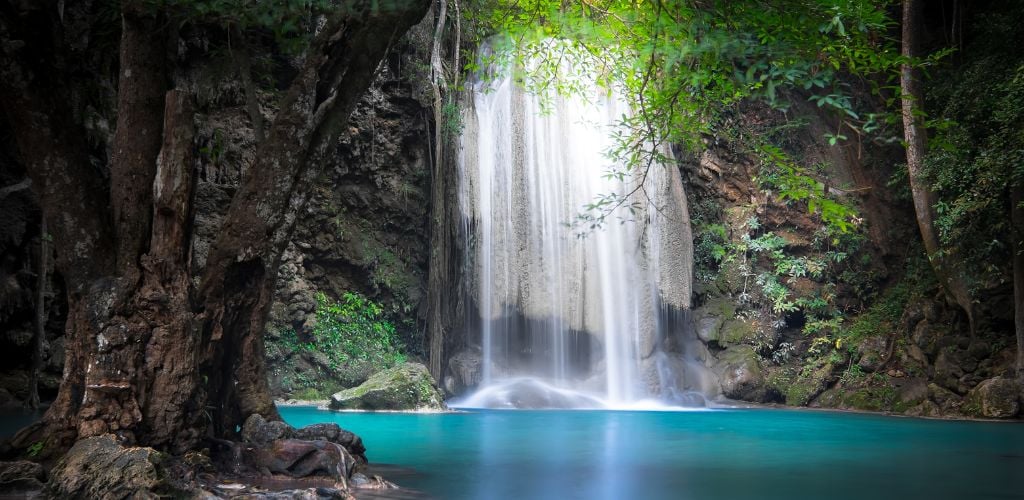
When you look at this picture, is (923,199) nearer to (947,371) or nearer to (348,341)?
(947,371)

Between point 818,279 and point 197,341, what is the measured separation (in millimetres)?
15269

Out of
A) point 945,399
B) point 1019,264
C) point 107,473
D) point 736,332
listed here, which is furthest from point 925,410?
point 107,473

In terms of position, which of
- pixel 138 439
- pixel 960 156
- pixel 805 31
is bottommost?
pixel 138 439

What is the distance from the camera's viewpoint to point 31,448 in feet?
14.8

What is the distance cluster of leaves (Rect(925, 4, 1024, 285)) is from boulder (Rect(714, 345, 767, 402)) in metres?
4.54

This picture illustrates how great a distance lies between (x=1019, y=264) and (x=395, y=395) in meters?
10.0

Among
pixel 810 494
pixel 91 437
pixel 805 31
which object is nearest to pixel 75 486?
pixel 91 437

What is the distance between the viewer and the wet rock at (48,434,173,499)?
3.89 meters

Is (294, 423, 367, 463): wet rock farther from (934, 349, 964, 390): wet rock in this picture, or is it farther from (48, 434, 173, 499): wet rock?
(934, 349, 964, 390): wet rock

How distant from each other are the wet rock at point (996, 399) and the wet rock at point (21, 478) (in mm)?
12470

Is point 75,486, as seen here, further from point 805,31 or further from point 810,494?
point 805,31

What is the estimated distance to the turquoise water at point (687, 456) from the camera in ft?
17.6

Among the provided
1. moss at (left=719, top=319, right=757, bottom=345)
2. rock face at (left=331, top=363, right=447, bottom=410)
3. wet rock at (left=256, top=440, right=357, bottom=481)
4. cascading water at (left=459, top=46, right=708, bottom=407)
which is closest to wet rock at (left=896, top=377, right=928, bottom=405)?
moss at (left=719, top=319, right=757, bottom=345)

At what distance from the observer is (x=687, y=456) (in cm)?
710
